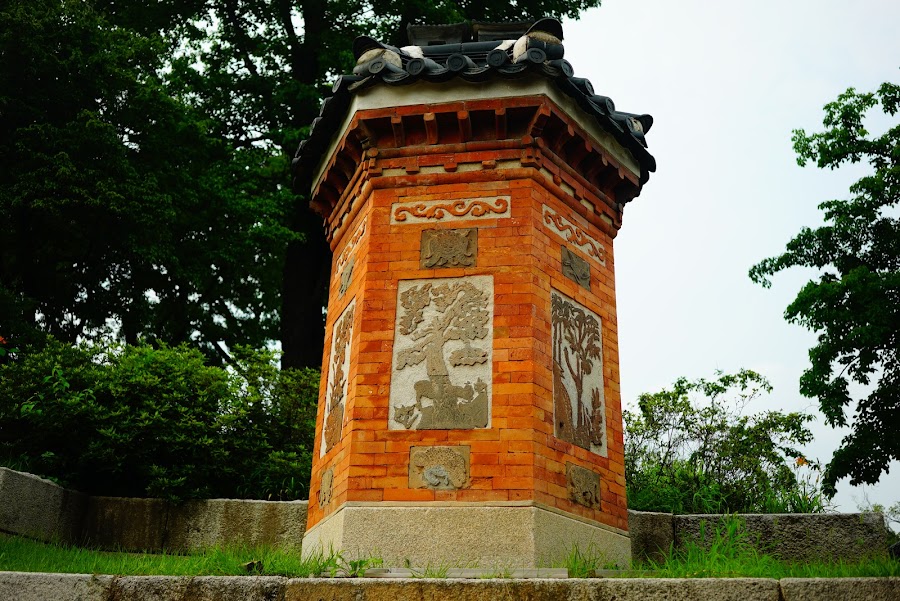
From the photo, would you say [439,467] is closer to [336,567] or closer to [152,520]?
[336,567]

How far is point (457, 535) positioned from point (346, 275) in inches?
121

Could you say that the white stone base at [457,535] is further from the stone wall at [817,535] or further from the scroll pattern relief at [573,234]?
the scroll pattern relief at [573,234]

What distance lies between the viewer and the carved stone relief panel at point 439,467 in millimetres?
7078

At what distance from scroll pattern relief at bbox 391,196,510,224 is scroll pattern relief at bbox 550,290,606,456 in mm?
938

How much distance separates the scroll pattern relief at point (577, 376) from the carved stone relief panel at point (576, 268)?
26cm

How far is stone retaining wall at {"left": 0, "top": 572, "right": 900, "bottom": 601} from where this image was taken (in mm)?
5273

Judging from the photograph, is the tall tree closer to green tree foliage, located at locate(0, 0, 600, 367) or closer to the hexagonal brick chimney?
green tree foliage, located at locate(0, 0, 600, 367)

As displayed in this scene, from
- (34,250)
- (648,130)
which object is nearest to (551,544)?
(648,130)

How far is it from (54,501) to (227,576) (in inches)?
166

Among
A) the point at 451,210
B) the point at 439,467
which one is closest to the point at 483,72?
the point at 451,210

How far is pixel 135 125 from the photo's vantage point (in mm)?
16453

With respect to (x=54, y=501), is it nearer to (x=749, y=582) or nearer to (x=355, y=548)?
(x=355, y=548)

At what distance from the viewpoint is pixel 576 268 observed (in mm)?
8422

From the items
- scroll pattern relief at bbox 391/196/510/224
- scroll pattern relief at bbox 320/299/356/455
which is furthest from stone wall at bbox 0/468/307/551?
scroll pattern relief at bbox 391/196/510/224
